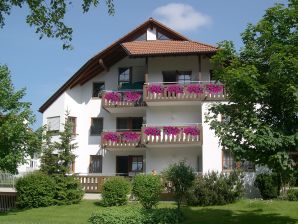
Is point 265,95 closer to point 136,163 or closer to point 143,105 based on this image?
point 143,105

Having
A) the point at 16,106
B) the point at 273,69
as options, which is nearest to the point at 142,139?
the point at 16,106

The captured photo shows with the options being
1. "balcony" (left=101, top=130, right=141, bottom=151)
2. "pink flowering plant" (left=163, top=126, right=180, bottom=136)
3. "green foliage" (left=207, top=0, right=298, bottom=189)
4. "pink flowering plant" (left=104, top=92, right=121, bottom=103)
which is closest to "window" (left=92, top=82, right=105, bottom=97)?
"pink flowering plant" (left=104, top=92, right=121, bottom=103)

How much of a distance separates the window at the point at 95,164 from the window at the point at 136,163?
2325mm

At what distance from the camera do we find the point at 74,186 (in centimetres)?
2762

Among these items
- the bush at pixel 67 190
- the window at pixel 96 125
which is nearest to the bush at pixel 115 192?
the bush at pixel 67 190

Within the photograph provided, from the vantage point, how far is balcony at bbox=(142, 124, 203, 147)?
29.8 meters

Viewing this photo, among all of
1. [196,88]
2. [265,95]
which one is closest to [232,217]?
[265,95]

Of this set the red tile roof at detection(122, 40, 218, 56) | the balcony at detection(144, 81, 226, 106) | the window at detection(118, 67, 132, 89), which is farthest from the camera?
the window at detection(118, 67, 132, 89)

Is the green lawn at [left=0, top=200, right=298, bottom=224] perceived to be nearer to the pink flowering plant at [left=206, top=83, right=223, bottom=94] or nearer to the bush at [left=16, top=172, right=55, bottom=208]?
the bush at [left=16, top=172, right=55, bottom=208]

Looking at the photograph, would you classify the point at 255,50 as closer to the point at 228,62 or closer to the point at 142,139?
the point at 228,62

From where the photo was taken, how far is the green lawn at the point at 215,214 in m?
18.5

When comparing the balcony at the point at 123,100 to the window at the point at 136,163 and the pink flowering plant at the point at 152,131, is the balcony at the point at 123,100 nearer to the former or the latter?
the pink flowering plant at the point at 152,131

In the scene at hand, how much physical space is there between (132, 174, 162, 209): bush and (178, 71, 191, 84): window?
34.1 feet

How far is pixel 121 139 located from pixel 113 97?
3.01 metres
